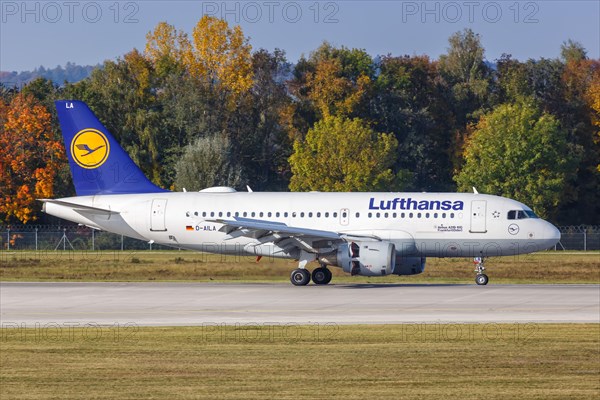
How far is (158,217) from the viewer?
148 ft

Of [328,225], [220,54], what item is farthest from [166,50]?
[328,225]

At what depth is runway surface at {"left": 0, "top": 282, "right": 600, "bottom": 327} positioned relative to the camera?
29953 mm

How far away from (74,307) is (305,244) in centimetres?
1147

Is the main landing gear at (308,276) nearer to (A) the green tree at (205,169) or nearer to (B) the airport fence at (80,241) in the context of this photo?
(B) the airport fence at (80,241)

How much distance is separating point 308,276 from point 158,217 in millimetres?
6722

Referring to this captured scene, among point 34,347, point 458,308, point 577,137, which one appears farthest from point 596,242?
point 34,347

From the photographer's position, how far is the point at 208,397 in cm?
1888

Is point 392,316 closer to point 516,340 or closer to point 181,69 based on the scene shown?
point 516,340

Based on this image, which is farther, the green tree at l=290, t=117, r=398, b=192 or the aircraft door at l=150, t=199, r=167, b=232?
the green tree at l=290, t=117, r=398, b=192

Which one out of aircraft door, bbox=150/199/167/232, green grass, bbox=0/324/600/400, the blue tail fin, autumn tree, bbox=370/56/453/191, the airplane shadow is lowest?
green grass, bbox=0/324/600/400

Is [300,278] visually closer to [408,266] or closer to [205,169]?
[408,266]

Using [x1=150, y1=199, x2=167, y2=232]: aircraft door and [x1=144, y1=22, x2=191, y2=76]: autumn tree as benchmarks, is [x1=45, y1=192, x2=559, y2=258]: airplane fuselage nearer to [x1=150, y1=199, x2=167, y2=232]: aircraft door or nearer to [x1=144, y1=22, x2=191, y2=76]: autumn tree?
[x1=150, y1=199, x2=167, y2=232]: aircraft door

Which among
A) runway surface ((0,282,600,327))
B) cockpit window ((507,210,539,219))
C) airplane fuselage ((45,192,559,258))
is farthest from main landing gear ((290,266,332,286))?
cockpit window ((507,210,539,219))

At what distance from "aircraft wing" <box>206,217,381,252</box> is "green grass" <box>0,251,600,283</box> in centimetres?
243
